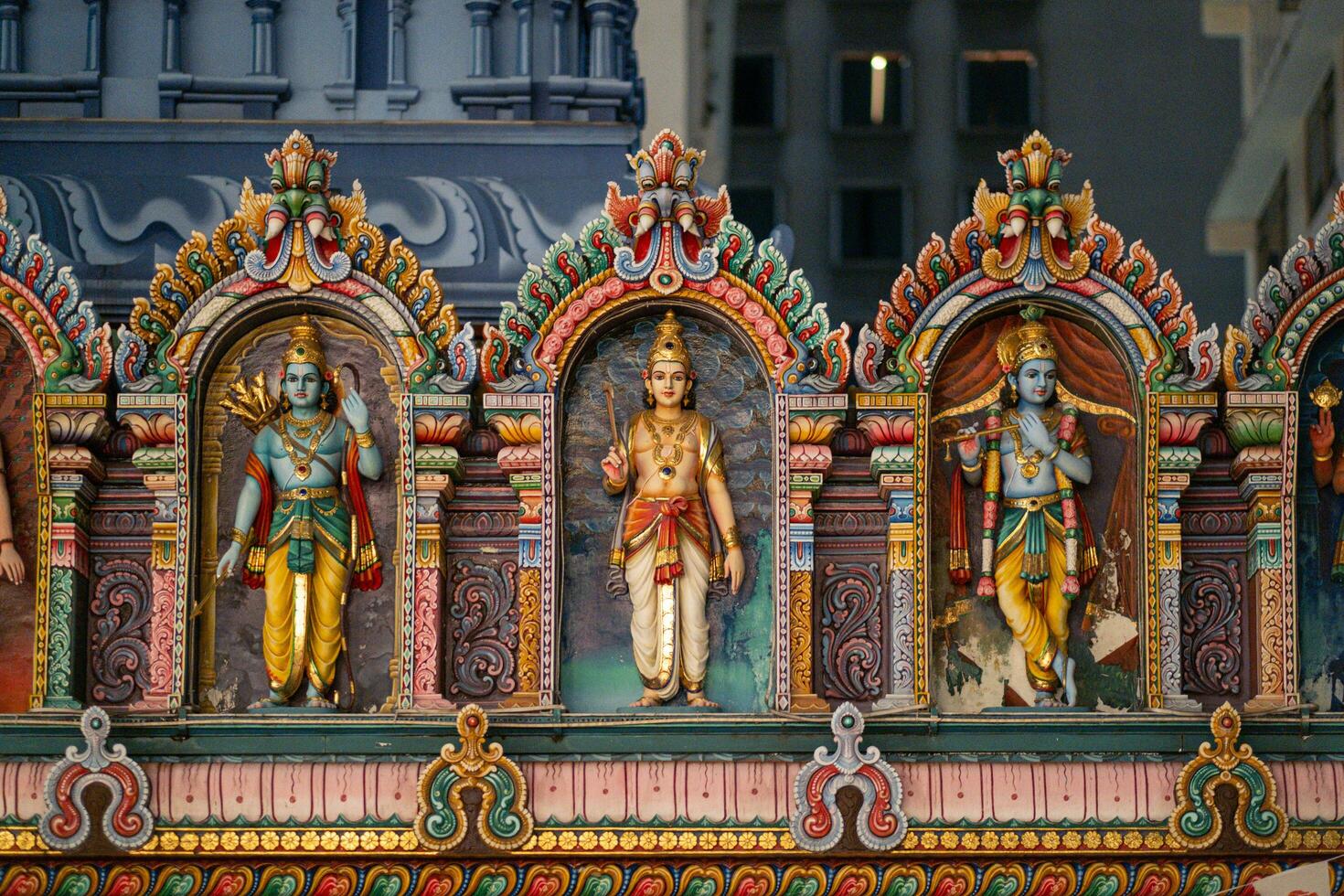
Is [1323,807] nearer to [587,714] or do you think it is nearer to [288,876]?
[587,714]

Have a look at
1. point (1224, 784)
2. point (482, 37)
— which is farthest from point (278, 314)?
point (1224, 784)

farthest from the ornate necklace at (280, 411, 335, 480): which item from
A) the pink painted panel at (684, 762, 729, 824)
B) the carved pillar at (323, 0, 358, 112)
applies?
the carved pillar at (323, 0, 358, 112)

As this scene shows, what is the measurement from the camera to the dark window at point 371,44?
2927 centimetres

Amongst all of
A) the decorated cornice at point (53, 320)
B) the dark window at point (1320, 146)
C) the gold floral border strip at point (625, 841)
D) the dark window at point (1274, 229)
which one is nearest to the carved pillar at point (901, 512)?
the gold floral border strip at point (625, 841)

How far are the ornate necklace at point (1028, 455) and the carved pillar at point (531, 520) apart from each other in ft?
10.3

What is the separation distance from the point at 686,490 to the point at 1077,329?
2.91 metres

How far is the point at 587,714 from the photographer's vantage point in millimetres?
23703

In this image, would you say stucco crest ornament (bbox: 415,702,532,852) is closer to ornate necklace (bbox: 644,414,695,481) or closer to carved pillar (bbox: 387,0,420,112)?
Answer: ornate necklace (bbox: 644,414,695,481)

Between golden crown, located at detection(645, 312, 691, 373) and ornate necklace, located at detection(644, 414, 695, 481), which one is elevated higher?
golden crown, located at detection(645, 312, 691, 373)

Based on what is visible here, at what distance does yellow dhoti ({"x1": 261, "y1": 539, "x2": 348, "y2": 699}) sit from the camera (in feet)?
78.7

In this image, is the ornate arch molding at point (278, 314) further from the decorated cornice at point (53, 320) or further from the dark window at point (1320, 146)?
the dark window at point (1320, 146)

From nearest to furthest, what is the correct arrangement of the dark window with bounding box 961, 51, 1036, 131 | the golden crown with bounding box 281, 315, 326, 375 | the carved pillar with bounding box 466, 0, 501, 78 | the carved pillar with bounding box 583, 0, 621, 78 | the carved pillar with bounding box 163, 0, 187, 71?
the golden crown with bounding box 281, 315, 326, 375 → the carved pillar with bounding box 163, 0, 187, 71 → the carved pillar with bounding box 466, 0, 501, 78 → the carved pillar with bounding box 583, 0, 621, 78 → the dark window with bounding box 961, 51, 1036, 131

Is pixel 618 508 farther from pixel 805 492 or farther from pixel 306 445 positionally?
pixel 306 445

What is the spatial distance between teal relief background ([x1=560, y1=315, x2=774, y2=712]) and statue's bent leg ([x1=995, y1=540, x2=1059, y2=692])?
1585 mm
